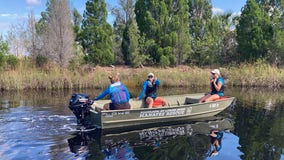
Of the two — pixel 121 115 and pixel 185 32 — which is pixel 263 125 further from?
pixel 185 32

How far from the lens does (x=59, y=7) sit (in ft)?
83.3

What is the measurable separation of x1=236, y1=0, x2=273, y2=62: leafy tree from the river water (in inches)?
640

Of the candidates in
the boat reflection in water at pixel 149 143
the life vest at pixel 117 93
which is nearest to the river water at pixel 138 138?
the boat reflection in water at pixel 149 143

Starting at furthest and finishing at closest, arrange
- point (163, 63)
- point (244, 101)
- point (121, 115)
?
point (163, 63) → point (244, 101) → point (121, 115)

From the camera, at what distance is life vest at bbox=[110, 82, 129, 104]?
35.3ft

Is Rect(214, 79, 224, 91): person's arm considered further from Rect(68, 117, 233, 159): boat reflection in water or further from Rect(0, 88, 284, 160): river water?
Rect(68, 117, 233, 159): boat reflection in water

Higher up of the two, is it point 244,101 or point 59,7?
point 59,7

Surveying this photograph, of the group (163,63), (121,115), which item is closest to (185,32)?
(163,63)

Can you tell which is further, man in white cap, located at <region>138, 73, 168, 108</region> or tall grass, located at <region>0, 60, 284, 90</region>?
tall grass, located at <region>0, 60, 284, 90</region>

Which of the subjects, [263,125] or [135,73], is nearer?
[263,125]

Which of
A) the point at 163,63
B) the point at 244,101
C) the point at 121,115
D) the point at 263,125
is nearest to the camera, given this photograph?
the point at 121,115

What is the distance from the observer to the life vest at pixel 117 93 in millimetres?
10773

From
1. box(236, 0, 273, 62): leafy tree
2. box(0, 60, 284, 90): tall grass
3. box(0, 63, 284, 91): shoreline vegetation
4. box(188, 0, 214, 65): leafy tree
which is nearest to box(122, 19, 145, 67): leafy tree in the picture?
box(0, 63, 284, 91): shoreline vegetation

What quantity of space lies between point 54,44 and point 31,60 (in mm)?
2168
